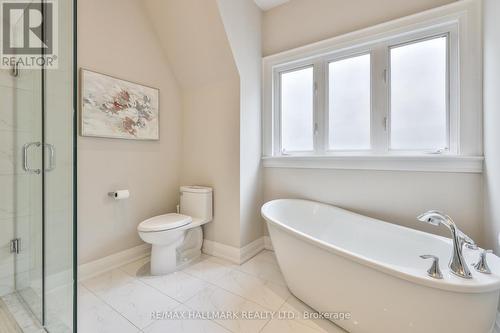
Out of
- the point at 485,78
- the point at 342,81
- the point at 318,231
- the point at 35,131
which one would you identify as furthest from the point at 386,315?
the point at 35,131

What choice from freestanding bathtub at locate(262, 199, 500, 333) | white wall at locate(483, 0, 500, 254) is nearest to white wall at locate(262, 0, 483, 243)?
white wall at locate(483, 0, 500, 254)

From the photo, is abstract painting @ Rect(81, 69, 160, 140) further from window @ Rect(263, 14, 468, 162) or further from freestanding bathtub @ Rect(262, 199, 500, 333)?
freestanding bathtub @ Rect(262, 199, 500, 333)

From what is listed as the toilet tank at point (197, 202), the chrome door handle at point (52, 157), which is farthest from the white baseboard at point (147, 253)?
the chrome door handle at point (52, 157)

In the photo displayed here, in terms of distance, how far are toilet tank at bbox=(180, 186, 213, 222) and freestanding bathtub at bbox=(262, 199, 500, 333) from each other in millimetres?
675

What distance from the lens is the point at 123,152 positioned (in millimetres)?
2102

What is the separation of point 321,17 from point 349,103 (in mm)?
896

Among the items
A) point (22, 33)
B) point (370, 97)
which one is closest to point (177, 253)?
point (22, 33)

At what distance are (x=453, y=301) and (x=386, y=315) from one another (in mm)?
295

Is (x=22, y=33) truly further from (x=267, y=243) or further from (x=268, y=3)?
(x=267, y=243)

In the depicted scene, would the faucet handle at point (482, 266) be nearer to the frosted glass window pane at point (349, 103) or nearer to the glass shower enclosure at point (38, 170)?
the frosted glass window pane at point (349, 103)

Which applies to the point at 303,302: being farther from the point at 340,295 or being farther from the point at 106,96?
the point at 106,96

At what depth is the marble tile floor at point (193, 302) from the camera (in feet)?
4.33

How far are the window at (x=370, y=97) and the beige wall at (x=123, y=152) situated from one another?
1142 mm

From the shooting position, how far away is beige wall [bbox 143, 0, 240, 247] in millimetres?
2064
